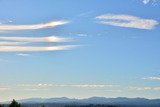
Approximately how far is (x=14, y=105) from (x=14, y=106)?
0.82ft

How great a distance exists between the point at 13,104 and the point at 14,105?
354mm

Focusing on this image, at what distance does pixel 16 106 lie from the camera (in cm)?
10325

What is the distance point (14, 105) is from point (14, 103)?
50 centimetres

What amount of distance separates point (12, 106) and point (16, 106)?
97cm

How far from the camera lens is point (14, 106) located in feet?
339

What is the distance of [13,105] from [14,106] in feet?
1.25

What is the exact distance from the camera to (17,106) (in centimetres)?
10356

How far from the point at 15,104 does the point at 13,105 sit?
0.52 m

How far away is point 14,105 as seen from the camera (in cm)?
10338

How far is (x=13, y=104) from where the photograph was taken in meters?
104

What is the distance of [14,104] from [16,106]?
706 mm

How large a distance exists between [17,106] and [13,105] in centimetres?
95

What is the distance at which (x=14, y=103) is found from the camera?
4080 inches

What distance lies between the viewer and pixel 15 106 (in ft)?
339
